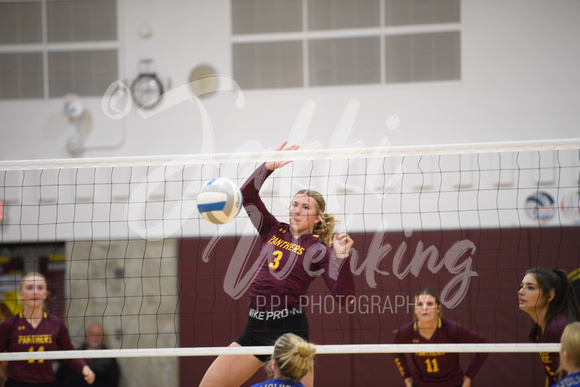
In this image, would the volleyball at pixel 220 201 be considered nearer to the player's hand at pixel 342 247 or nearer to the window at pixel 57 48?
the player's hand at pixel 342 247

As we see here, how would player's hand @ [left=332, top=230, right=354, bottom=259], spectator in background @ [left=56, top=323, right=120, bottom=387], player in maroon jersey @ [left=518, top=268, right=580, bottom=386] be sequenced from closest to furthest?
player's hand @ [left=332, top=230, right=354, bottom=259] → player in maroon jersey @ [left=518, top=268, right=580, bottom=386] → spectator in background @ [left=56, top=323, right=120, bottom=387]

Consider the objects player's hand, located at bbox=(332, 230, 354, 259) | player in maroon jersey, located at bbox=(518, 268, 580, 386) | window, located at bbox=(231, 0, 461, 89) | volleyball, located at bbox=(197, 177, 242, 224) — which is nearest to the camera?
player's hand, located at bbox=(332, 230, 354, 259)

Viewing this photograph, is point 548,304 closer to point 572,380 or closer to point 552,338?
point 552,338

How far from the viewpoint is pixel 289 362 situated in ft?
11.1

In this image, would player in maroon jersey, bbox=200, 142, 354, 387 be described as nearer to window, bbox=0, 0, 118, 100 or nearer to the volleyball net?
the volleyball net

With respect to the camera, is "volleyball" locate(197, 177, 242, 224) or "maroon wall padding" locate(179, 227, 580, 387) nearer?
"volleyball" locate(197, 177, 242, 224)

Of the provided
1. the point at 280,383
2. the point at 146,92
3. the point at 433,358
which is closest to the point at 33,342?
the point at 280,383

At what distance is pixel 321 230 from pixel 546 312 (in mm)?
1828

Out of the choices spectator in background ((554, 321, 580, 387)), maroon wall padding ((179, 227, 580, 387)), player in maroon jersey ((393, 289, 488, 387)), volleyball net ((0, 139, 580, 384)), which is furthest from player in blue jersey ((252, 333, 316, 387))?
maroon wall padding ((179, 227, 580, 387))

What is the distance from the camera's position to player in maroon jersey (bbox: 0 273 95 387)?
5.41m

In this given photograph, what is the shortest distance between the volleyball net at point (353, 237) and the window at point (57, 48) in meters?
1.37

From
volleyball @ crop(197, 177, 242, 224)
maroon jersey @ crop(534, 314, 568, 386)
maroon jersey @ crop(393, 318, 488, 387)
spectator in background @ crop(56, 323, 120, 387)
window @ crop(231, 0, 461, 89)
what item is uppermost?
window @ crop(231, 0, 461, 89)

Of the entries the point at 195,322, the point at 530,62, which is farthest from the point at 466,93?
the point at 195,322

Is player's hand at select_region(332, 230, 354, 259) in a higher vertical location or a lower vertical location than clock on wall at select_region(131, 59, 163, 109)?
lower
